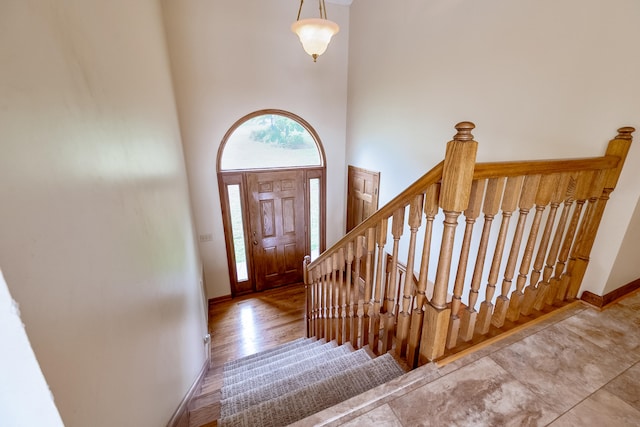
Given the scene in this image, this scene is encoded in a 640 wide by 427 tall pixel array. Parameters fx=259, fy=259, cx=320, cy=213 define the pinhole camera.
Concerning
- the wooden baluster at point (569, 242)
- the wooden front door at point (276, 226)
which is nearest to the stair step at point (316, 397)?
the wooden baluster at point (569, 242)

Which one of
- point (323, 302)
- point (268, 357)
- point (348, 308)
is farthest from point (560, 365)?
point (268, 357)

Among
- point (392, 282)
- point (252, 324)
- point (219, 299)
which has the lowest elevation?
point (252, 324)

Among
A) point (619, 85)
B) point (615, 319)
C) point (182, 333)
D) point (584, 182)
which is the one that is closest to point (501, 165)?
point (584, 182)

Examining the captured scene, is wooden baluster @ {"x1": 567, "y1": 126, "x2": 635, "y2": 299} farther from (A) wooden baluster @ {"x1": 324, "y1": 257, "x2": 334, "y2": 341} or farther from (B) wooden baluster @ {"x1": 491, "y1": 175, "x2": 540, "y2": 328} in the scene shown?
(A) wooden baluster @ {"x1": 324, "y1": 257, "x2": 334, "y2": 341}

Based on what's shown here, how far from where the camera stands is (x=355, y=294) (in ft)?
6.18

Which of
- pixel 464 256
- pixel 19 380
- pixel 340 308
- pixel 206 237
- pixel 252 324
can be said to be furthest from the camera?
pixel 206 237

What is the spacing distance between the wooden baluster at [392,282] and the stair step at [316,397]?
0.67 feet

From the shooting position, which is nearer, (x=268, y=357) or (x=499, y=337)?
(x=499, y=337)

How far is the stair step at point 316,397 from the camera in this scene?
1180 mm

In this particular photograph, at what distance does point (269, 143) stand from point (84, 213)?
322cm

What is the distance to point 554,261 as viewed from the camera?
1.44 m

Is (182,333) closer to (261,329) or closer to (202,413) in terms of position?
(202,413)

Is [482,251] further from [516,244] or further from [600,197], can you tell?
[600,197]

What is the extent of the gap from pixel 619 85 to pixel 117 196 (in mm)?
2466
